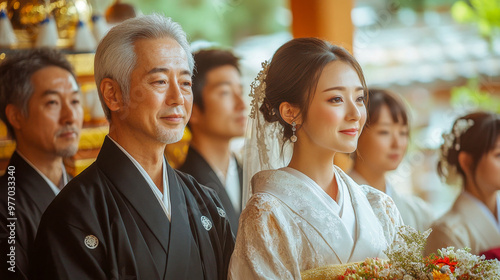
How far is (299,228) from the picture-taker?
1.67 meters

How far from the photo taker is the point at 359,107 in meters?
1.69

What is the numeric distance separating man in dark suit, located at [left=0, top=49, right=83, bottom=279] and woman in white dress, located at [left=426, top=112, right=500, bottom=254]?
1556 mm

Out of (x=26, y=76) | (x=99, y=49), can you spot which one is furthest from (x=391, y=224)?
(x=26, y=76)

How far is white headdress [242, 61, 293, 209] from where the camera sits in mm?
1767

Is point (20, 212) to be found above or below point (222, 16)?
below

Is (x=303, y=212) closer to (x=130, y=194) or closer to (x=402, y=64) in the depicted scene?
(x=130, y=194)

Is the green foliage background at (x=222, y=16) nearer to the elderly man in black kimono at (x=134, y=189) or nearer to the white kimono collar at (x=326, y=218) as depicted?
the elderly man in black kimono at (x=134, y=189)

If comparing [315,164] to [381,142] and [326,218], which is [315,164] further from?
[381,142]

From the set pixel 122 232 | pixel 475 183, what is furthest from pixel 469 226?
pixel 122 232

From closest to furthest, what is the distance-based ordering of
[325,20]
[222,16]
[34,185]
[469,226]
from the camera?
[34,185]
[325,20]
[469,226]
[222,16]

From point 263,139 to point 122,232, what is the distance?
524 millimetres

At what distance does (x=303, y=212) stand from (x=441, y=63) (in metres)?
4.32

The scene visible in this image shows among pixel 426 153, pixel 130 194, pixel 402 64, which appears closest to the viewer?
pixel 130 194

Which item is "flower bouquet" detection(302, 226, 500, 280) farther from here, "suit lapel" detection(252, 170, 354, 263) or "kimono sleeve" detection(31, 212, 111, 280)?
"kimono sleeve" detection(31, 212, 111, 280)
